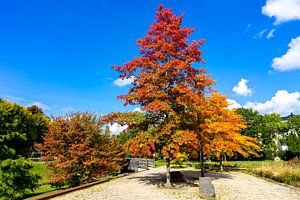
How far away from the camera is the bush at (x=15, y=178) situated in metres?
12.2

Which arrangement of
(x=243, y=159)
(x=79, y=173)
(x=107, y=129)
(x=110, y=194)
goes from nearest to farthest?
1. (x=110, y=194)
2. (x=79, y=173)
3. (x=107, y=129)
4. (x=243, y=159)

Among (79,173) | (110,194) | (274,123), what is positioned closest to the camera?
(110,194)

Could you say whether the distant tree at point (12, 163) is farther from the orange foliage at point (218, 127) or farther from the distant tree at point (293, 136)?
the distant tree at point (293, 136)

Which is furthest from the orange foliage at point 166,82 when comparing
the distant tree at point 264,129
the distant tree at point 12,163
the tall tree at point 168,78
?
the distant tree at point 264,129

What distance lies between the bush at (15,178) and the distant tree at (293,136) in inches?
2380

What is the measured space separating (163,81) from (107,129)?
21.5ft

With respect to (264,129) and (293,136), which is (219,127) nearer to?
(264,129)

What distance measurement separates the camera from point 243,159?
64.4m

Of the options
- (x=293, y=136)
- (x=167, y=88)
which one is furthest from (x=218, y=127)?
(x=293, y=136)

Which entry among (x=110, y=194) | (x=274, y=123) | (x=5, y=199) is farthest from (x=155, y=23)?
(x=274, y=123)

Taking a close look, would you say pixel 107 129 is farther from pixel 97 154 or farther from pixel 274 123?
pixel 274 123

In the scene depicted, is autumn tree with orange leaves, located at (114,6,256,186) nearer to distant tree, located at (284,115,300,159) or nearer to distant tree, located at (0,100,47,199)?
distant tree, located at (0,100,47,199)

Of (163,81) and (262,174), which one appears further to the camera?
(262,174)

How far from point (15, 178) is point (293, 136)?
2562 inches
